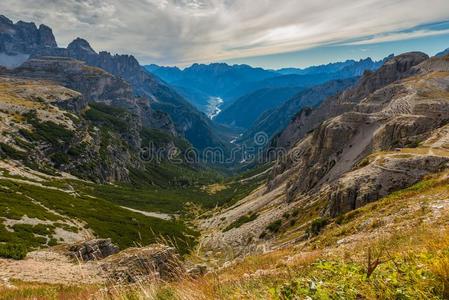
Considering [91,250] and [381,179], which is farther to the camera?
[381,179]

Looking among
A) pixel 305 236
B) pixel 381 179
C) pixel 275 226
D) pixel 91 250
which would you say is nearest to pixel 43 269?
pixel 91 250

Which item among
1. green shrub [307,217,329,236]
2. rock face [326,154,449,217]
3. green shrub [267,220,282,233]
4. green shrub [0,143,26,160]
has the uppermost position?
rock face [326,154,449,217]

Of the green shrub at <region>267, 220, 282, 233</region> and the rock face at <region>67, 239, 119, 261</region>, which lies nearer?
the rock face at <region>67, 239, 119, 261</region>

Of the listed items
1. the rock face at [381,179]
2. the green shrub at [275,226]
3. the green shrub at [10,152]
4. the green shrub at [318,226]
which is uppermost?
the rock face at [381,179]

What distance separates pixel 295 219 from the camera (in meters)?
63.2

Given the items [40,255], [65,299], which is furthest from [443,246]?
[40,255]

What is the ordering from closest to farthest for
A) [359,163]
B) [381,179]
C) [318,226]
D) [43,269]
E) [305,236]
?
[43,269]
[318,226]
[305,236]
[381,179]
[359,163]

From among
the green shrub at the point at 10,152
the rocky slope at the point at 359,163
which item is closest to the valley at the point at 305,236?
the rocky slope at the point at 359,163

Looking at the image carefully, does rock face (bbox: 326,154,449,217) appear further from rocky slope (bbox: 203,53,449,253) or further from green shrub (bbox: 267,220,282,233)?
green shrub (bbox: 267,220,282,233)

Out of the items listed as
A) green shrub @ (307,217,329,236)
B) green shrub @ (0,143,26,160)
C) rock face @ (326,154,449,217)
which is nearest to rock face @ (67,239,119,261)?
green shrub @ (307,217,329,236)

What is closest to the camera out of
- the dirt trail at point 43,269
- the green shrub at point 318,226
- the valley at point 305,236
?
the valley at point 305,236

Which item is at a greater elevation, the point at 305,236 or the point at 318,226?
the point at 318,226

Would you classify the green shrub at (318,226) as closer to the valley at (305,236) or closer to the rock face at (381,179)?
the valley at (305,236)

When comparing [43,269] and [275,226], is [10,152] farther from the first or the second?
[43,269]
